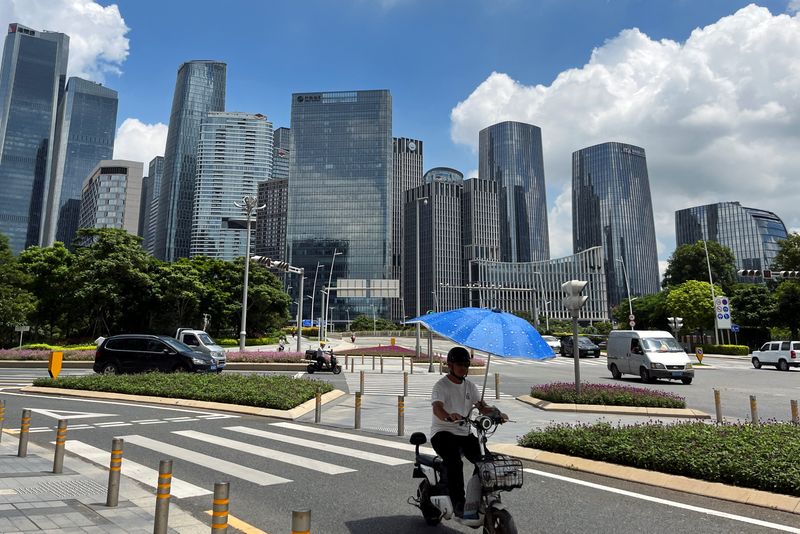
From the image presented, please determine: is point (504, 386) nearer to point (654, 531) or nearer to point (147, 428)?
point (147, 428)

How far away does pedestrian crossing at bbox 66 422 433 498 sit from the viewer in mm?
6812

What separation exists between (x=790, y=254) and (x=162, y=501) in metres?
60.3

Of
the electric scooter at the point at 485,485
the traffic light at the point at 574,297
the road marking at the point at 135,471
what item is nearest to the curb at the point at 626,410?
the traffic light at the point at 574,297

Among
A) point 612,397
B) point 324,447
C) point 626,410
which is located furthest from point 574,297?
point 324,447

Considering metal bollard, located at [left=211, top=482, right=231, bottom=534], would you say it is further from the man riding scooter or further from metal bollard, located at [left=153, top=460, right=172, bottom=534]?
the man riding scooter

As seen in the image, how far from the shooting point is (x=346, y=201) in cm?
15012

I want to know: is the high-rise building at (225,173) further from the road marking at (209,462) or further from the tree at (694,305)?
the road marking at (209,462)

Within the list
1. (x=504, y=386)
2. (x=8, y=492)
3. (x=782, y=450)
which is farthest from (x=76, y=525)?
(x=504, y=386)

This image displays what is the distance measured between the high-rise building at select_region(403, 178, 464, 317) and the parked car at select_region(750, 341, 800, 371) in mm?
125760

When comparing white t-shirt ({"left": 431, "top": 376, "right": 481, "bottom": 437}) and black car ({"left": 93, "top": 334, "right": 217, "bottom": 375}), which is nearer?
white t-shirt ({"left": 431, "top": 376, "right": 481, "bottom": 437})

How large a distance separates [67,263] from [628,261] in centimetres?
17850

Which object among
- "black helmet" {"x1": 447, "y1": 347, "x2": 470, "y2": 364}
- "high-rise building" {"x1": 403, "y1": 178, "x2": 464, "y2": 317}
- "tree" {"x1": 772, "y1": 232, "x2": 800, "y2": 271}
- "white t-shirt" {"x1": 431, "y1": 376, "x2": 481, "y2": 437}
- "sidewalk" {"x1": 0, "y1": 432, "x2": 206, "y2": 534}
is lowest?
"sidewalk" {"x1": 0, "y1": 432, "x2": 206, "y2": 534}

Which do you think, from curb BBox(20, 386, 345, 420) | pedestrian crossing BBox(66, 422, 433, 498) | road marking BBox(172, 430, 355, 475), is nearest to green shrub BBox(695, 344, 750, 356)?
curb BBox(20, 386, 345, 420)

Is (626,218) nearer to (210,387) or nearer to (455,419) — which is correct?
(210,387)
